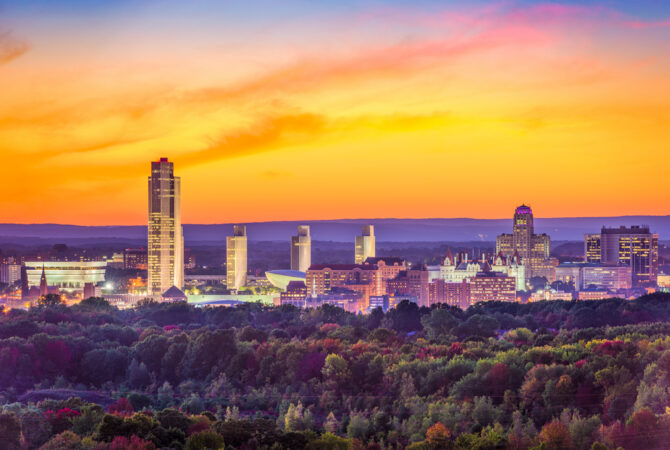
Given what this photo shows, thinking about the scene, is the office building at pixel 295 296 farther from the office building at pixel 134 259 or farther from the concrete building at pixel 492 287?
the office building at pixel 134 259

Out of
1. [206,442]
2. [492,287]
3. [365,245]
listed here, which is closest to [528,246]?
[365,245]

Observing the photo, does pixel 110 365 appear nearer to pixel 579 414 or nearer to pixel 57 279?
pixel 579 414

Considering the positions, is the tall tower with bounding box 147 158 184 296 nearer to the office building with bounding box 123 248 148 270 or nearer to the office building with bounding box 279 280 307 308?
the office building with bounding box 279 280 307 308

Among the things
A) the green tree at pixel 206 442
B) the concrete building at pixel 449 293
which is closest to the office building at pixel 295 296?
the concrete building at pixel 449 293

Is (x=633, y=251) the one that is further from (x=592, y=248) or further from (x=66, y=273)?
(x=66, y=273)

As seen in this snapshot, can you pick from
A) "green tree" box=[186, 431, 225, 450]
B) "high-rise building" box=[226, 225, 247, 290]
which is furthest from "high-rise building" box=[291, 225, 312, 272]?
"green tree" box=[186, 431, 225, 450]
